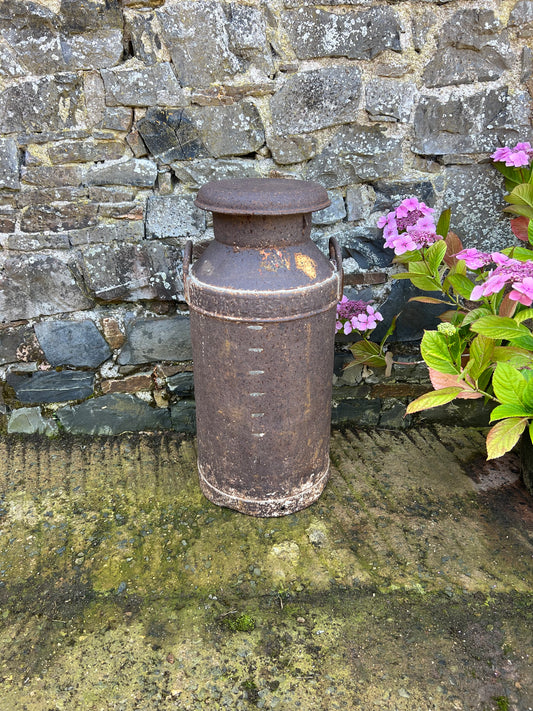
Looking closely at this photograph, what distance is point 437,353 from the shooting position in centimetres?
184

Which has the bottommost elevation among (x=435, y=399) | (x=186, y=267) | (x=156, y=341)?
(x=156, y=341)

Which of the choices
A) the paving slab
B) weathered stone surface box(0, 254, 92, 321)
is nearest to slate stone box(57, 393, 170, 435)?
the paving slab

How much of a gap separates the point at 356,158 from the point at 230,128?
0.57m

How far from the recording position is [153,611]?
1.79 metres

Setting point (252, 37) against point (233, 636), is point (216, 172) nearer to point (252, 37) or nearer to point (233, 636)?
point (252, 37)

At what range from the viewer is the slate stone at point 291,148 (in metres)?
2.21

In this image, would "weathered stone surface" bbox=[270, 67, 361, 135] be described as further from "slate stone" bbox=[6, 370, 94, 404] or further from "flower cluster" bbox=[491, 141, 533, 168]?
"slate stone" bbox=[6, 370, 94, 404]

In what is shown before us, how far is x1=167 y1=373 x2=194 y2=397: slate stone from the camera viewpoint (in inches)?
102

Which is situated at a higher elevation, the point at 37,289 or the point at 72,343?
the point at 37,289

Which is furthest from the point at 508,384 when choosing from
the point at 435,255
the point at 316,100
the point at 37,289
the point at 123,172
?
the point at 37,289

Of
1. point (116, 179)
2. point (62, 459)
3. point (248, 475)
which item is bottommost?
point (62, 459)

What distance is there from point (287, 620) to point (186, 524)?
1.93ft

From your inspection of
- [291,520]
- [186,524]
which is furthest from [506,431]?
[186,524]

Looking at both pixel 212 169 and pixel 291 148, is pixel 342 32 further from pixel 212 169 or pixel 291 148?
pixel 212 169
